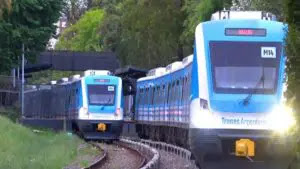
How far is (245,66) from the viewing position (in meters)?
16.9

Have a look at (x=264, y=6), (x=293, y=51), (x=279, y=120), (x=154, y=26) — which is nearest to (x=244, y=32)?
(x=279, y=120)

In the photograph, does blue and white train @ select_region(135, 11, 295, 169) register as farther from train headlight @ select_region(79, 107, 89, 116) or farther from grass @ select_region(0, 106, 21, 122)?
grass @ select_region(0, 106, 21, 122)

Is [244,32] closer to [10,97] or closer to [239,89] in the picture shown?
[239,89]

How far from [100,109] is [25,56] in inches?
292

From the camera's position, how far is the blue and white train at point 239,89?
16.3m

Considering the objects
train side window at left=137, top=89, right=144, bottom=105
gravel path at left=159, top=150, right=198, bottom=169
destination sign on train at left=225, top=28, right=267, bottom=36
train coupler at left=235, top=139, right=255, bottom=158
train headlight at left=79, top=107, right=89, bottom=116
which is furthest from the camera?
train side window at left=137, top=89, right=144, bottom=105

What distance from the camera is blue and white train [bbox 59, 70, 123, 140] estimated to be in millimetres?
36469

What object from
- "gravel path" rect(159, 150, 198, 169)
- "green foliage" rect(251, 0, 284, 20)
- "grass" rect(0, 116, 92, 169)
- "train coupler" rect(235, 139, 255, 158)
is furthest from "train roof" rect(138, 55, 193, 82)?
"train coupler" rect(235, 139, 255, 158)

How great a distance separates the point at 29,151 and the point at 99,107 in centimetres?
1117

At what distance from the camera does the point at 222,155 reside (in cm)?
1628

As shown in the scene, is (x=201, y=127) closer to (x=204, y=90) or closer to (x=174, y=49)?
(x=204, y=90)

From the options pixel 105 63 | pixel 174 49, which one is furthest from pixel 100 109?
pixel 105 63

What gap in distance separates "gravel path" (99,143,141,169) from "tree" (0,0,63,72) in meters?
8.33

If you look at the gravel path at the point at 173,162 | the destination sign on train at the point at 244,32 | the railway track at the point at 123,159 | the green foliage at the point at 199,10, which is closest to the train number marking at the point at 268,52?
the destination sign on train at the point at 244,32
